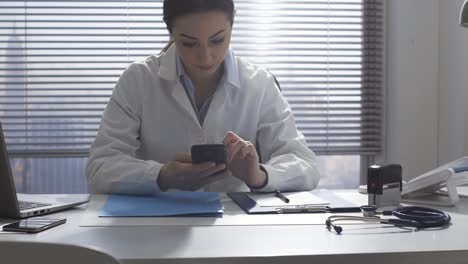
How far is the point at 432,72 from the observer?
275 cm

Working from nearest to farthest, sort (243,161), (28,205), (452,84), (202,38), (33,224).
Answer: (33,224)
(28,205)
(243,161)
(202,38)
(452,84)

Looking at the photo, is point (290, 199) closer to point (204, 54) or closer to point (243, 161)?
point (243, 161)

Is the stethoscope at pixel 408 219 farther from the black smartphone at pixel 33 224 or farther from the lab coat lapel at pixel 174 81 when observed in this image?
the lab coat lapel at pixel 174 81

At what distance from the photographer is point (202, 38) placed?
1.80 m

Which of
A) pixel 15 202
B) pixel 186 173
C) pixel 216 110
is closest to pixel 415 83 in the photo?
pixel 216 110

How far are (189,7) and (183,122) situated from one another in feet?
1.25

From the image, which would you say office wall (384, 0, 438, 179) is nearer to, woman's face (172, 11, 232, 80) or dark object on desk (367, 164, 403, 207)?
woman's face (172, 11, 232, 80)

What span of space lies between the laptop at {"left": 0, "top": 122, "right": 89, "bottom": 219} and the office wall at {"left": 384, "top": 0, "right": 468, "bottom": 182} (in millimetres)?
1738

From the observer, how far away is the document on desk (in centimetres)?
145

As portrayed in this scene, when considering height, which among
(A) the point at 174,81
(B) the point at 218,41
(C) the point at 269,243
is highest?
(B) the point at 218,41

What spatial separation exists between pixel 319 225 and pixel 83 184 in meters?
1.81

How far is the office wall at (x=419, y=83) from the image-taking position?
A: 8.87 ft

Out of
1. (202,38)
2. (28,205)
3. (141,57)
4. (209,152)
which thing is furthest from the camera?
(141,57)

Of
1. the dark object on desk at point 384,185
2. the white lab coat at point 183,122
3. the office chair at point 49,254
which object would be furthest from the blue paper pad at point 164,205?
the office chair at point 49,254
